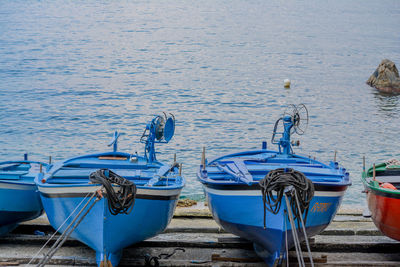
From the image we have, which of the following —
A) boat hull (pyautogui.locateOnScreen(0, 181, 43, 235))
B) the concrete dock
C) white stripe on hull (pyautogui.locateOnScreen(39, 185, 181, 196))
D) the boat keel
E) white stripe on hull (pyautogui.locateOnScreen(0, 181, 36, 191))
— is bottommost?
the concrete dock

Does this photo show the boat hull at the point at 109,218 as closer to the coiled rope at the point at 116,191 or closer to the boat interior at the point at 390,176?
the coiled rope at the point at 116,191

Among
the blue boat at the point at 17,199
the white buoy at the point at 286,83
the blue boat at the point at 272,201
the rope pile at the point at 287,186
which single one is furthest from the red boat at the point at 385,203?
the white buoy at the point at 286,83

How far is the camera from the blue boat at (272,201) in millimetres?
8164

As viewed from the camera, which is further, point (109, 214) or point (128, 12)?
point (128, 12)

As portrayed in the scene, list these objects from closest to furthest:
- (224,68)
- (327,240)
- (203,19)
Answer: (327,240) → (224,68) → (203,19)

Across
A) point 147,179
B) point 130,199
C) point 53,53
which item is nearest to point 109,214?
point 130,199

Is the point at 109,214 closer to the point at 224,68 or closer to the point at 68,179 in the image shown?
the point at 68,179

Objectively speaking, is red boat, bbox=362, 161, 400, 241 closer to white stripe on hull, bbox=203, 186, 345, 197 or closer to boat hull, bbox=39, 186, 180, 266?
white stripe on hull, bbox=203, 186, 345, 197

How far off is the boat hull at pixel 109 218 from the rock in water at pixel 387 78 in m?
29.6

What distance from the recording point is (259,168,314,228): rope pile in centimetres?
805

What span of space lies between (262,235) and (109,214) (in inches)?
86.3

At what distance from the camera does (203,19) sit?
75.0 m

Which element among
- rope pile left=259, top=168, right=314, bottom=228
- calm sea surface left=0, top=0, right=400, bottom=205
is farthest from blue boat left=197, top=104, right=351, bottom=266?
calm sea surface left=0, top=0, right=400, bottom=205

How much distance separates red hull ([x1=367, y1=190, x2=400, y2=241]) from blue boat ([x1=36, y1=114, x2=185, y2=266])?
2.98 meters
